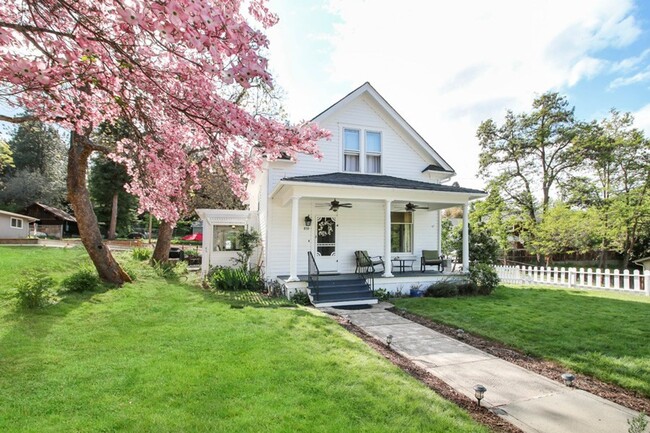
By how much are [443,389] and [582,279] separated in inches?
526

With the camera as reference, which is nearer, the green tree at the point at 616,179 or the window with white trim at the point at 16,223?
the green tree at the point at 616,179

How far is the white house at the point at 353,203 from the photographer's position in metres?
10.9

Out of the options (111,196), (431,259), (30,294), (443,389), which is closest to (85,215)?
(30,294)

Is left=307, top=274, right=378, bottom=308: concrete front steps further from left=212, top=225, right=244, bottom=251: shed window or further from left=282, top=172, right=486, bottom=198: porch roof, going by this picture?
left=212, top=225, right=244, bottom=251: shed window

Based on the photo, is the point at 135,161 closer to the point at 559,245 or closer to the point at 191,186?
the point at 191,186

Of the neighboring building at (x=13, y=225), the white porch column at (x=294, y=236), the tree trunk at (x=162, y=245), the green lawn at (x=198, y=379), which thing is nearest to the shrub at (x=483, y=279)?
the white porch column at (x=294, y=236)

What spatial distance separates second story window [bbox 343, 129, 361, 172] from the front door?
221 centimetres

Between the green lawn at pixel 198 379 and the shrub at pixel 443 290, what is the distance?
534cm

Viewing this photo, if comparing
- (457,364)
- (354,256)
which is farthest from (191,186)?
(354,256)

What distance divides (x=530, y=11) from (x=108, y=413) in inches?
446

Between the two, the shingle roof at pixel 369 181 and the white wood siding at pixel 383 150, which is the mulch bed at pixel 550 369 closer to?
the shingle roof at pixel 369 181

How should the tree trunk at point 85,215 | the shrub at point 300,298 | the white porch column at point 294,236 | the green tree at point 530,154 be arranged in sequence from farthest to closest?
the green tree at point 530,154, the white porch column at point 294,236, the tree trunk at point 85,215, the shrub at point 300,298

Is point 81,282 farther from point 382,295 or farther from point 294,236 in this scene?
point 382,295

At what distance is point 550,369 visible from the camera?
15.8 feet
